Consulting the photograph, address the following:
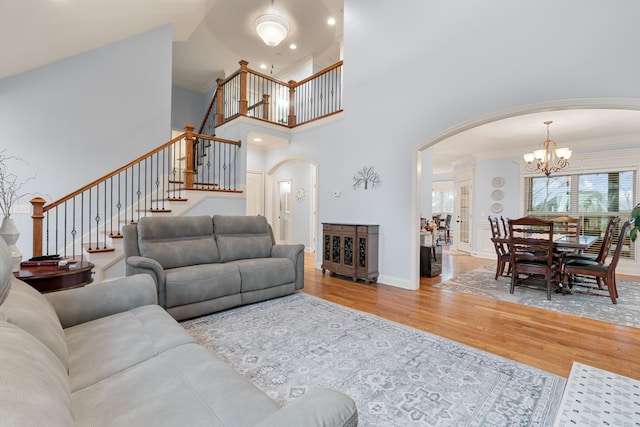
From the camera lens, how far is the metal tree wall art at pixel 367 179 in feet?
15.3

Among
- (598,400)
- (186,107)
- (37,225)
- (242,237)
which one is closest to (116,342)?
(242,237)

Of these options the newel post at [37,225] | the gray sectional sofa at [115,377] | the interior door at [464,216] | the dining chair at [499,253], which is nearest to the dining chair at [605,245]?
the dining chair at [499,253]

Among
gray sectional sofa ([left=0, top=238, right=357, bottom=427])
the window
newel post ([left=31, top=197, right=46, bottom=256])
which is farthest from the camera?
the window

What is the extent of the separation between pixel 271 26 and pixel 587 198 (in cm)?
718

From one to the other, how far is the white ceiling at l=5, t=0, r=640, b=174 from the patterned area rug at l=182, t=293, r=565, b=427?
12.9 ft

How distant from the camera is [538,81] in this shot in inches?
123

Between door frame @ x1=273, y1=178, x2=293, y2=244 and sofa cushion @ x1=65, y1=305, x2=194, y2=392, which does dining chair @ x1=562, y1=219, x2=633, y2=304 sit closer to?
sofa cushion @ x1=65, y1=305, x2=194, y2=392

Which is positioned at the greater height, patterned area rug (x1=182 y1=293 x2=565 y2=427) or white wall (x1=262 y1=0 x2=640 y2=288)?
white wall (x1=262 y1=0 x2=640 y2=288)

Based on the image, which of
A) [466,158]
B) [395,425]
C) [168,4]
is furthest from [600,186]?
[168,4]

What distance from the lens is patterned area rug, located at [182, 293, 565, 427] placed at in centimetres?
→ 167

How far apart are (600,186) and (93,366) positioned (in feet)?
27.1

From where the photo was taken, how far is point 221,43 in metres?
6.91

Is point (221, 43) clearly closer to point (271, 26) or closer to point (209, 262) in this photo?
point (271, 26)

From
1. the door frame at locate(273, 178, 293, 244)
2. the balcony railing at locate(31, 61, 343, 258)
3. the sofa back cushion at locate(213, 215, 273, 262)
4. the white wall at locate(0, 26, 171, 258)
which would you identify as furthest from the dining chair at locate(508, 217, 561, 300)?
the white wall at locate(0, 26, 171, 258)
